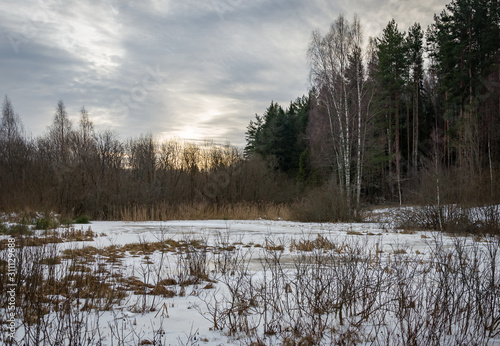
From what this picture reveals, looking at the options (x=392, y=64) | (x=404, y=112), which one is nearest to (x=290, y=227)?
(x=392, y=64)

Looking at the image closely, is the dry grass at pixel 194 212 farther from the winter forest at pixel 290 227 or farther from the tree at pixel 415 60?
the tree at pixel 415 60

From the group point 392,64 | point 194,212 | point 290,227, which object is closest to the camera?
point 290,227

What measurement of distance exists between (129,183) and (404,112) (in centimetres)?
2942

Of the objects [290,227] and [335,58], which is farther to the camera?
[335,58]

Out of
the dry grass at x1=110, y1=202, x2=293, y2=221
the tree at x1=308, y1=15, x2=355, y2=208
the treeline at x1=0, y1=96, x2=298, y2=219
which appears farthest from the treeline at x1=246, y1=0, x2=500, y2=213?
the treeline at x1=0, y1=96, x2=298, y2=219

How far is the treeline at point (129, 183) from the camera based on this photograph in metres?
17.6

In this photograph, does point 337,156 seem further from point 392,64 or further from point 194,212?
point 392,64

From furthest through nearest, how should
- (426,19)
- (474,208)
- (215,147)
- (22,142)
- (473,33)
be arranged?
(426,19) → (215,147) → (473,33) → (22,142) → (474,208)

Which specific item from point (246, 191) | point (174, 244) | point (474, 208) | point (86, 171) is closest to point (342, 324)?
point (174, 244)

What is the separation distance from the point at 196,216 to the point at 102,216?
495 cm

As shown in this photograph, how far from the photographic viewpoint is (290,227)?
15273mm

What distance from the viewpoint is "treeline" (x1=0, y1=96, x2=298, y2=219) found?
694 inches

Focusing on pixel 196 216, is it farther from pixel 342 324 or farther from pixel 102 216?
pixel 342 324

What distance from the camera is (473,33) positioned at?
93.9 ft
